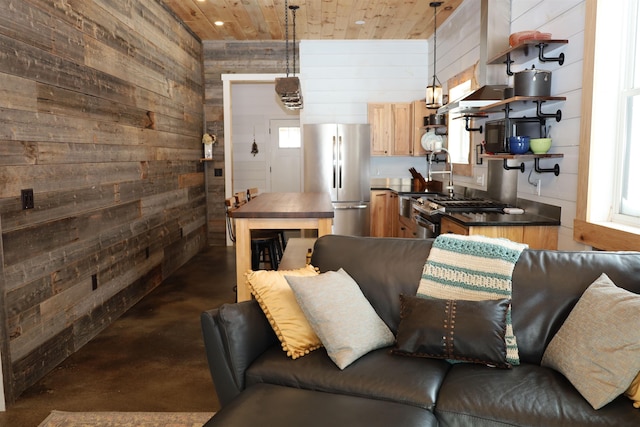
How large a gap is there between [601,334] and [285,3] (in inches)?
188

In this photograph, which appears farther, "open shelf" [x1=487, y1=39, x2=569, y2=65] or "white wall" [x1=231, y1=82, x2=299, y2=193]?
"white wall" [x1=231, y1=82, x2=299, y2=193]

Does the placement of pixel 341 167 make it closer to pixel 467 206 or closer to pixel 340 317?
pixel 467 206

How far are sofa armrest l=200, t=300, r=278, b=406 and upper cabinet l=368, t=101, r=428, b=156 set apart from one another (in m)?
5.29

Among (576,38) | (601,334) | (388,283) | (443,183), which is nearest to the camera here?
(601,334)

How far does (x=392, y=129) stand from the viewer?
7.18 meters

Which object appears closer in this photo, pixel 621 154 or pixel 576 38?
pixel 621 154

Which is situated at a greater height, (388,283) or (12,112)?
(12,112)

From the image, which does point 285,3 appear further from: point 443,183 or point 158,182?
point 443,183

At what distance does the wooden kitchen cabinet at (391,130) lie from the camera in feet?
23.5

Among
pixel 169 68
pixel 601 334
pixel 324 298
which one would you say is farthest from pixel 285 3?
pixel 601 334

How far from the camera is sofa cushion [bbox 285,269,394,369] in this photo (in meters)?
2.12

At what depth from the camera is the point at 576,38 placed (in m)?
3.28

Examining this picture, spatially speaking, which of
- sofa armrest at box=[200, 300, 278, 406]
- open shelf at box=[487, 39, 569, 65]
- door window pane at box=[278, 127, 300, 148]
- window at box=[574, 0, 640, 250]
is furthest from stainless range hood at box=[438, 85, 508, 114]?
door window pane at box=[278, 127, 300, 148]

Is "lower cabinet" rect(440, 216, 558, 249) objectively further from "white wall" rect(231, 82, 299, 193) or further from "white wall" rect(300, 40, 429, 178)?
"white wall" rect(231, 82, 299, 193)
